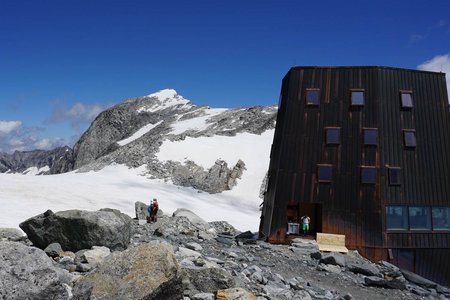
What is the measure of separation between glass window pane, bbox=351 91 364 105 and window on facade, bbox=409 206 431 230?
25.3ft

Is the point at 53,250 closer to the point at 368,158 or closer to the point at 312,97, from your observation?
the point at 312,97

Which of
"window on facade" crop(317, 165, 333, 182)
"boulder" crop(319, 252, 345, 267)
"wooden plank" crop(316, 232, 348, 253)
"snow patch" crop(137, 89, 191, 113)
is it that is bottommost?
"boulder" crop(319, 252, 345, 267)

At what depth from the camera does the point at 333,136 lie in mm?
28172

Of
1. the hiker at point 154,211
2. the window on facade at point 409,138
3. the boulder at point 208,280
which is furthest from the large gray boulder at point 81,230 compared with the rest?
the window on facade at point 409,138

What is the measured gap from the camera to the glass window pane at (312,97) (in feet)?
94.7

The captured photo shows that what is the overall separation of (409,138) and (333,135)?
202 inches

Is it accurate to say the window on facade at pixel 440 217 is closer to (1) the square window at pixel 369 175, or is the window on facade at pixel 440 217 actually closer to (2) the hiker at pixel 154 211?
(1) the square window at pixel 369 175

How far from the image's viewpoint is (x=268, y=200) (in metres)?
30.7

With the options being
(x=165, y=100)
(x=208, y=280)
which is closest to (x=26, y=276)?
(x=208, y=280)

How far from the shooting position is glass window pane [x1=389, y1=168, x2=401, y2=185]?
89.6 ft

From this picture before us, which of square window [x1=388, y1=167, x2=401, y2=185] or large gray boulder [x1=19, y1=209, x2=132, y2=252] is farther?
square window [x1=388, y1=167, x2=401, y2=185]

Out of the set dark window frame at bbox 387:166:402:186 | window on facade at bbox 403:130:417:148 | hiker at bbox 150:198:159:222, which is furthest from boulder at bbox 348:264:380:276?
hiker at bbox 150:198:159:222

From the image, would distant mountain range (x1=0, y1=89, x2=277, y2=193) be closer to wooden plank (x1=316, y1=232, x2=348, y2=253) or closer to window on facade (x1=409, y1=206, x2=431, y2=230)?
wooden plank (x1=316, y1=232, x2=348, y2=253)

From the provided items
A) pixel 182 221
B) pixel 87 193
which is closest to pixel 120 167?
pixel 87 193
